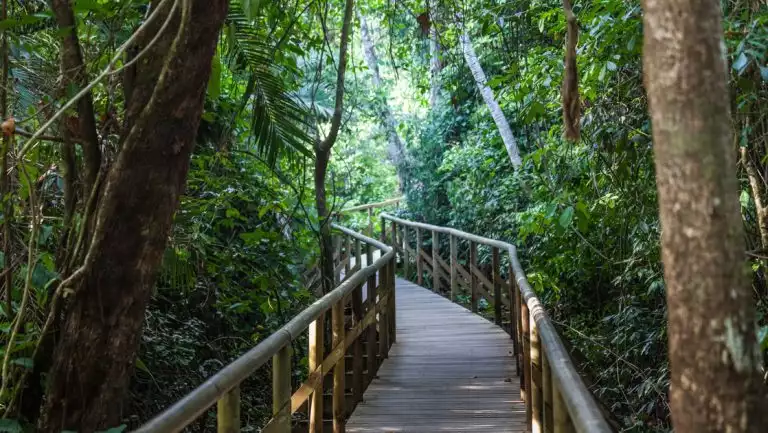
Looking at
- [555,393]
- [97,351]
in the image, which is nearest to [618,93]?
[555,393]

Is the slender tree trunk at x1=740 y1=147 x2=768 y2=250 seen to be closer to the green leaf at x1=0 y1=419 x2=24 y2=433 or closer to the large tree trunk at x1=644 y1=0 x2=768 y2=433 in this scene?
the large tree trunk at x1=644 y1=0 x2=768 y2=433

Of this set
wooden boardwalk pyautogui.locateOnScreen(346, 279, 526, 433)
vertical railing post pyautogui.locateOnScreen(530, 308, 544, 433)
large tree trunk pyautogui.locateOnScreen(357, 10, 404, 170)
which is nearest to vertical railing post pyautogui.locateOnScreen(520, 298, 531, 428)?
wooden boardwalk pyautogui.locateOnScreen(346, 279, 526, 433)

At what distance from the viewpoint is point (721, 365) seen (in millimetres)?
1297

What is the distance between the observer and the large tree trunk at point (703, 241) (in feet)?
4.23

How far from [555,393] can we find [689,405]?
1.33 m

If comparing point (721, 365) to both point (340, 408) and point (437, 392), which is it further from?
point (437, 392)

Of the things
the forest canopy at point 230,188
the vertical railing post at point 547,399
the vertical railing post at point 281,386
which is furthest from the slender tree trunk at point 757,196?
the vertical railing post at point 281,386

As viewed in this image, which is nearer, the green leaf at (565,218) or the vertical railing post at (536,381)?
the vertical railing post at (536,381)

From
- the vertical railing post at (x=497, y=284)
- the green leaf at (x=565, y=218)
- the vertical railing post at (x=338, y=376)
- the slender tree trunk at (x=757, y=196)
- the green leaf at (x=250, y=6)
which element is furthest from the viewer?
the vertical railing post at (x=497, y=284)

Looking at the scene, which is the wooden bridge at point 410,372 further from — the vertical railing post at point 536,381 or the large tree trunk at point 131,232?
the large tree trunk at point 131,232

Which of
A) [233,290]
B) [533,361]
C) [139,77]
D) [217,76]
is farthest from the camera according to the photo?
[233,290]

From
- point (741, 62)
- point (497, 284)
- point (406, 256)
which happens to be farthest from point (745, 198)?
point (406, 256)

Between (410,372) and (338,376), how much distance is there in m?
1.71

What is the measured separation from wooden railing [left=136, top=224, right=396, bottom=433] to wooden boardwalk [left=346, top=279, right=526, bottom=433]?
0.16 metres
